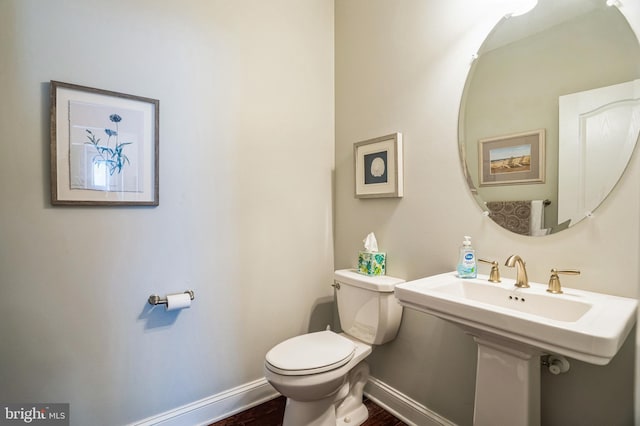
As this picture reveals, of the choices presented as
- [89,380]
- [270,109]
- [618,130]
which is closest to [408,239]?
[618,130]

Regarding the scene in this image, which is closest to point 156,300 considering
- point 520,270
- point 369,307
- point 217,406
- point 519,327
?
point 217,406

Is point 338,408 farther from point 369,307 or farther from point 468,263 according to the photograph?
point 468,263

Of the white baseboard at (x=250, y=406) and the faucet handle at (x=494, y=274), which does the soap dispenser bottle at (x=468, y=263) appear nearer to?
the faucet handle at (x=494, y=274)

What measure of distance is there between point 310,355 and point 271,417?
582 mm

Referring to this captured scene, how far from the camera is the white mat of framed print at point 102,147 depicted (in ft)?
4.29

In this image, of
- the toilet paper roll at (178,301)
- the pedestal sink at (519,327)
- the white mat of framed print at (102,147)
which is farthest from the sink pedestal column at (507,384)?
the white mat of framed print at (102,147)

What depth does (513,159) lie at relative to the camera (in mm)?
1283

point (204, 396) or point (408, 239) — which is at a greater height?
point (408, 239)

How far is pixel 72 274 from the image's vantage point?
1346 mm

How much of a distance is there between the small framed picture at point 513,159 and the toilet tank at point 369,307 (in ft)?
2.33

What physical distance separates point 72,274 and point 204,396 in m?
0.92

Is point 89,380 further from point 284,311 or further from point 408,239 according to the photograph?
point 408,239

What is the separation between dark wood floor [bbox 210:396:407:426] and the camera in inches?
65.4

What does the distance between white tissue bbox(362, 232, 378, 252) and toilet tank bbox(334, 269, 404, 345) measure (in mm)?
161
